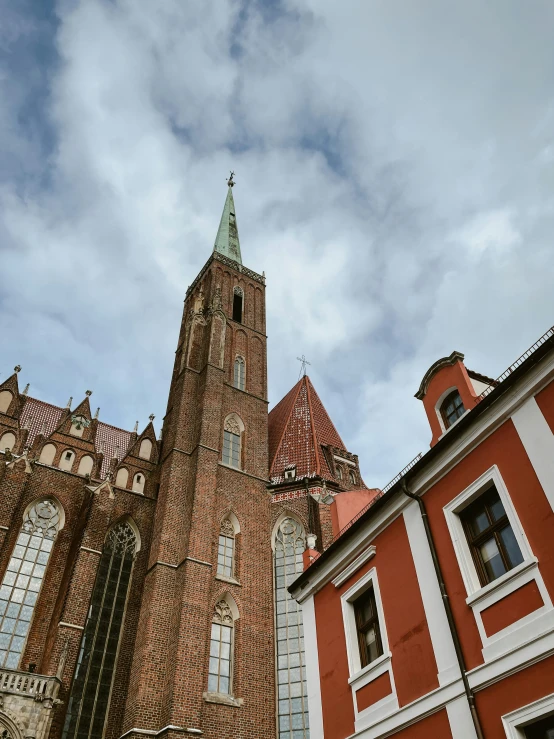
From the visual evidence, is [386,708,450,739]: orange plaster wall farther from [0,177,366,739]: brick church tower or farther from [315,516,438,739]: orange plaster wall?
[0,177,366,739]: brick church tower

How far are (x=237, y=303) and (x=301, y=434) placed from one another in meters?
8.50

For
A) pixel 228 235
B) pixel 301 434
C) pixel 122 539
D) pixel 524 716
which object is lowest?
pixel 524 716

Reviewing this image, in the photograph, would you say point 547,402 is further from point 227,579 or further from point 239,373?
point 239,373

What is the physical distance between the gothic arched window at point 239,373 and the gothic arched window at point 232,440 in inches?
82.3

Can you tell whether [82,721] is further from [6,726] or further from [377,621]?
[377,621]

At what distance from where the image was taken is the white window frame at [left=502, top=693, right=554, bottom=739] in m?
6.12

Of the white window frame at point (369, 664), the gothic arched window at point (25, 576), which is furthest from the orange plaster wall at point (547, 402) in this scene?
the gothic arched window at point (25, 576)

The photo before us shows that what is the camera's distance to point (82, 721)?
15781 millimetres

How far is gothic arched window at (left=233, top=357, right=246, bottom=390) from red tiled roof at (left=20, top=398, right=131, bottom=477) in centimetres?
573

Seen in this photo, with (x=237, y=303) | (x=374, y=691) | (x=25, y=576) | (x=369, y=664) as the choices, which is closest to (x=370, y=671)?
(x=369, y=664)

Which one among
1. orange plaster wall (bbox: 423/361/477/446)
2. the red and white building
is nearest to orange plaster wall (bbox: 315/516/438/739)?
the red and white building

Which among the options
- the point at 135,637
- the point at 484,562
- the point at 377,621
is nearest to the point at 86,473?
the point at 135,637

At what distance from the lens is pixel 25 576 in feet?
58.6

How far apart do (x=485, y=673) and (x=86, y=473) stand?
17.0 meters
